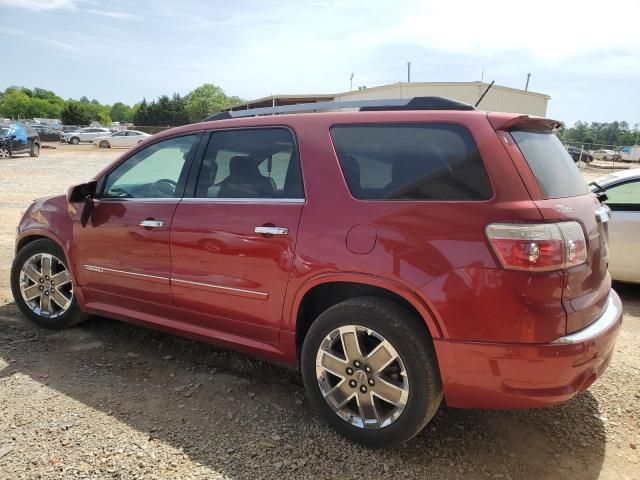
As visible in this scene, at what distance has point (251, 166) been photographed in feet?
10.7

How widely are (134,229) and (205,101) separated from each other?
93.6m

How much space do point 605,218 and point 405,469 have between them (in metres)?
1.79

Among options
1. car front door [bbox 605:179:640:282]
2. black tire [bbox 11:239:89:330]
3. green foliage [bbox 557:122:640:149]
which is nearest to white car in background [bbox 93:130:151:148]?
black tire [bbox 11:239:89:330]

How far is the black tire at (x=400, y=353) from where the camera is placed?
250 centimetres

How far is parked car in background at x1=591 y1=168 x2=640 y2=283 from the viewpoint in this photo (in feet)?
17.9

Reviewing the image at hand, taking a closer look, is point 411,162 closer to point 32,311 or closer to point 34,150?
point 32,311

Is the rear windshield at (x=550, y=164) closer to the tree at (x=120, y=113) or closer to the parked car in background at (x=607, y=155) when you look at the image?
the parked car in background at (x=607, y=155)

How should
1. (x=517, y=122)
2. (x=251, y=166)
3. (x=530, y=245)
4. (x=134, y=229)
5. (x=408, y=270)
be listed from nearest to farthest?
1. (x=530, y=245)
2. (x=408, y=270)
3. (x=517, y=122)
4. (x=251, y=166)
5. (x=134, y=229)

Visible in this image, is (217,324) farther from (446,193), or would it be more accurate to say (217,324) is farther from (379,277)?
(446,193)

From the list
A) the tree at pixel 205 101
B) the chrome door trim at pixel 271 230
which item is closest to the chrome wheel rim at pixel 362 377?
the chrome door trim at pixel 271 230

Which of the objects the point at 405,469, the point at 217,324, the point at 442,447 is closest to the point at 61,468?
the point at 217,324

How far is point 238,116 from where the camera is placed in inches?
140

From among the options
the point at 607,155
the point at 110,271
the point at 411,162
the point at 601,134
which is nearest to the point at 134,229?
the point at 110,271

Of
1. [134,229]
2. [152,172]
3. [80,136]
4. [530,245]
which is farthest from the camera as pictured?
[80,136]
